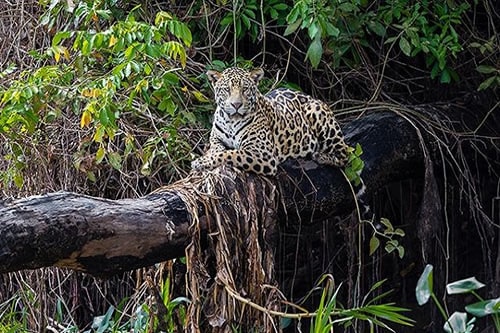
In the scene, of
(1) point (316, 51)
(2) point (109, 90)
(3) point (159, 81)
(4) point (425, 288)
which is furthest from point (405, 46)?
(4) point (425, 288)

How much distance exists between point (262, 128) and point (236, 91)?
9.1 inches

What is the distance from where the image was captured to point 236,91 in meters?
4.97

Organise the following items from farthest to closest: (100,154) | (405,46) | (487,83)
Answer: (487,83) < (405,46) < (100,154)

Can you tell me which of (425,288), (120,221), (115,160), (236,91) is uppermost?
(425,288)

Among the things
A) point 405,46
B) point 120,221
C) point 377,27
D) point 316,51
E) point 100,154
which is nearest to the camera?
point 120,221

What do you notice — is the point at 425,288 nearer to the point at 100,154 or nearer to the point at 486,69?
the point at 100,154

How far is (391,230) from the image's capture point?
536 centimetres

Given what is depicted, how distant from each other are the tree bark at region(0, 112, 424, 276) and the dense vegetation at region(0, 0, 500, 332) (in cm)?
38

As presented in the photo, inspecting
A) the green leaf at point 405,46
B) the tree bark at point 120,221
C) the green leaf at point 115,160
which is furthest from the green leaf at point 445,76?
the green leaf at point 115,160

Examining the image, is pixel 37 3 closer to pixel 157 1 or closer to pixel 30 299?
pixel 157 1

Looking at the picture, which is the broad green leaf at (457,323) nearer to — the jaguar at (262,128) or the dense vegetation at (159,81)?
the dense vegetation at (159,81)

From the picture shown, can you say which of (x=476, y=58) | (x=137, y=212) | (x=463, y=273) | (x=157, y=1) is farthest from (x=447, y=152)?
(x=137, y=212)

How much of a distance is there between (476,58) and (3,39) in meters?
2.77

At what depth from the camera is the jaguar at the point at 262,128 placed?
16.0ft
